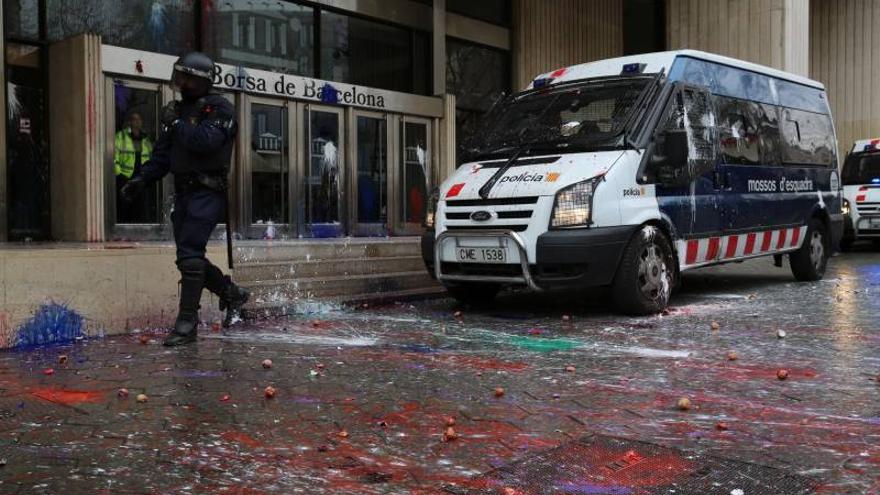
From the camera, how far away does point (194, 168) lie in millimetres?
5504

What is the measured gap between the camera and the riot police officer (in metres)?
5.44

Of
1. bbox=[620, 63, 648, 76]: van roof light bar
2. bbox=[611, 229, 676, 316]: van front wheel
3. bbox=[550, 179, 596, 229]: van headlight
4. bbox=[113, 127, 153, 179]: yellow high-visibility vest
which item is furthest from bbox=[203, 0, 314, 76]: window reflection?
bbox=[611, 229, 676, 316]: van front wheel

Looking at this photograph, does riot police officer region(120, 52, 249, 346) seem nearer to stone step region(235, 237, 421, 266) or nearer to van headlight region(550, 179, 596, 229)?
stone step region(235, 237, 421, 266)

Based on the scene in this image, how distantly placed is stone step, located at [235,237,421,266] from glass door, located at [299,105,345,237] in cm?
348

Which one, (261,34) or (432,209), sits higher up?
(261,34)

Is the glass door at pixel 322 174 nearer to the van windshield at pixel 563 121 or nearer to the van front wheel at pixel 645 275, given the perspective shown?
the van windshield at pixel 563 121

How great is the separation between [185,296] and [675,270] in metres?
4.27

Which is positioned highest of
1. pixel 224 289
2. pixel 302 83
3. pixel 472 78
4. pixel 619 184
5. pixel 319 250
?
pixel 472 78

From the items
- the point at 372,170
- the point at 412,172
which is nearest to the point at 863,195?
the point at 412,172

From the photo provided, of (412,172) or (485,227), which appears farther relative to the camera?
(412,172)

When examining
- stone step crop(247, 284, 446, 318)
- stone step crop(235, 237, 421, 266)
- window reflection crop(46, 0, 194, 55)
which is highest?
window reflection crop(46, 0, 194, 55)

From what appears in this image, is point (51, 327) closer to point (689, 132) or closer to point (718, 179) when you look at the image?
point (689, 132)

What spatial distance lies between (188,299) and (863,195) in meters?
14.8

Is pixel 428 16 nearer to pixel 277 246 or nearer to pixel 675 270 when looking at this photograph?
pixel 277 246
